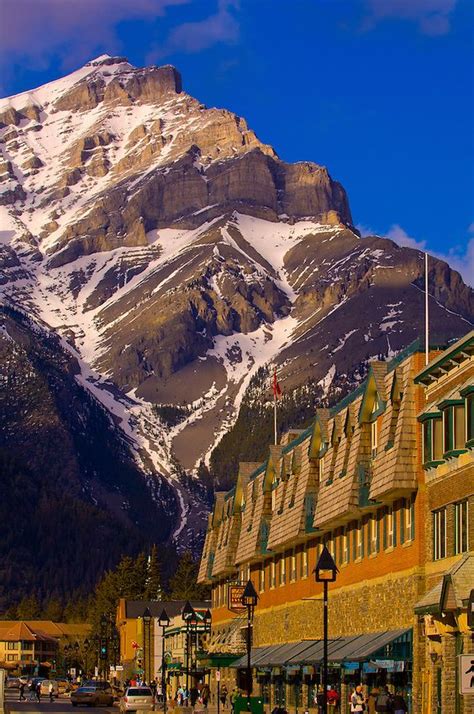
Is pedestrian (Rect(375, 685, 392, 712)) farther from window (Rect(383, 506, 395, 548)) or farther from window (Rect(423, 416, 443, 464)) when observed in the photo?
window (Rect(423, 416, 443, 464))

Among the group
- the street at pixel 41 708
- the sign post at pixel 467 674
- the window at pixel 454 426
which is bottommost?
the street at pixel 41 708

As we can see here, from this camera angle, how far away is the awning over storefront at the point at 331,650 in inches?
2306

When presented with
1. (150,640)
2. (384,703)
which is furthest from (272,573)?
(150,640)

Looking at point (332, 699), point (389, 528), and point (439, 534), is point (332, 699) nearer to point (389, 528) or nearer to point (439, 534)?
point (389, 528)

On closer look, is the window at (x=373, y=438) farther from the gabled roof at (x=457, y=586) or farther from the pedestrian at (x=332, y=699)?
the gabled roof at (x=457, y=586)

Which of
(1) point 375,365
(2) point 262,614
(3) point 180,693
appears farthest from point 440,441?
(3) point 180,693

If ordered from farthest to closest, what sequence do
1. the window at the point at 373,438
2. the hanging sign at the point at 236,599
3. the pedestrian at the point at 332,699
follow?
the hanging sign at the point at 236,599 < the pedestrian at the point at 332,699 < the window at the point at 373,438

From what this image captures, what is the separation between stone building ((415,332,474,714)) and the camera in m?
49.1

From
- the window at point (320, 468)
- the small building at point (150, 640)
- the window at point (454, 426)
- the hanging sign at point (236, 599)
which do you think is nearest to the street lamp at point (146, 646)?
the small building at point (150, 640)

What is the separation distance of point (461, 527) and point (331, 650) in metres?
17.5

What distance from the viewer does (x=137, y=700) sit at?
93062 mm

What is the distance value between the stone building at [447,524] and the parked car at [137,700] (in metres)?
39.8

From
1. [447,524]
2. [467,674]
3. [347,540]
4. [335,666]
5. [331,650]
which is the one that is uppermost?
[347,540]

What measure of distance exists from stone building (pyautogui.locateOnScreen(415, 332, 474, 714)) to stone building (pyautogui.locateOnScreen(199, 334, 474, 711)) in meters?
1.18
